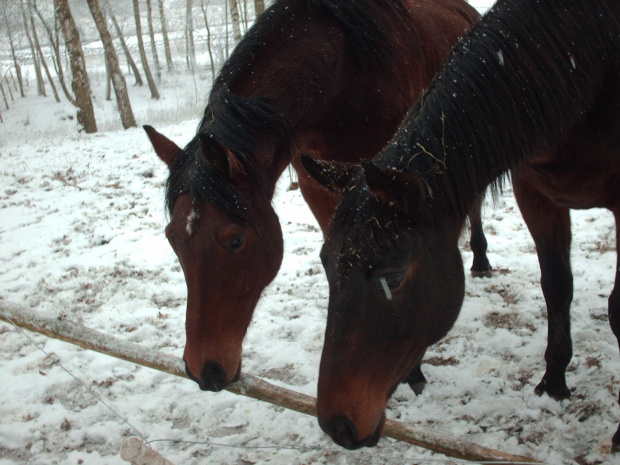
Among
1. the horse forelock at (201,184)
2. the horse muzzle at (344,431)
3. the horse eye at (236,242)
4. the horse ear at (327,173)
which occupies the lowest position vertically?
the horse muzzle at (344,431)

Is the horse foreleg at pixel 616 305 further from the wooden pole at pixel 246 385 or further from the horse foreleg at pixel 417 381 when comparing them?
the horse foreleg at pixel 417 381

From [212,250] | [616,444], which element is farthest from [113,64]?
[616,444]

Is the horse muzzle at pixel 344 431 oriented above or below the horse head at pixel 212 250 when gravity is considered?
below

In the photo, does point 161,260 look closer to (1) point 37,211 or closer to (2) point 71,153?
(1) point 37,211

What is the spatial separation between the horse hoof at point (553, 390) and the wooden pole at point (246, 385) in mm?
1031

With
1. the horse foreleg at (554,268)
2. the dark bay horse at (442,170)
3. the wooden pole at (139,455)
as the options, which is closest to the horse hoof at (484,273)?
the horse foreleg at (554,268)

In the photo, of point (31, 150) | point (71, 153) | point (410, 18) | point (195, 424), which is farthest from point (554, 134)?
point (31, 150)

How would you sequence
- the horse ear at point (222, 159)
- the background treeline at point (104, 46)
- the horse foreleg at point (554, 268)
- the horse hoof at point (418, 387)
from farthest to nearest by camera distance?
the background treeline at point (104, 46) < the horse hoof at point (418, 387) < the horse foreleg at point (554, 268) < the horse ear at point (222, 159)

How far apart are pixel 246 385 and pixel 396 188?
1.26m

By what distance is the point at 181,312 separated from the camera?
4.11m

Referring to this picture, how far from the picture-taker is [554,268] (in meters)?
2.85

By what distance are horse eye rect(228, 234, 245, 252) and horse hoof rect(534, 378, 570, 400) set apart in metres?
2.08

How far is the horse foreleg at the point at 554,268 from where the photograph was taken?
276 centimetres

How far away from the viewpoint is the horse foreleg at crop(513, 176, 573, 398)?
276 cm
